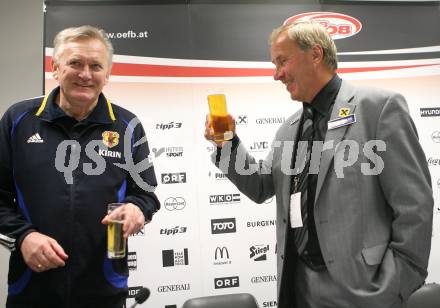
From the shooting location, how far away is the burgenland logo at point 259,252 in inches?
147

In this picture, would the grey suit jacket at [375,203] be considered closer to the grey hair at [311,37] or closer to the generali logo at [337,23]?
the grey hair at [311,37]

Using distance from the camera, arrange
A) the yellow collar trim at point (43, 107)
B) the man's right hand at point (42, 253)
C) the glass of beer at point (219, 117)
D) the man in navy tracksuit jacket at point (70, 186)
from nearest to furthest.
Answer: the man's right hand at point (42, 253), the man in navy tracksuit jacket at point (70, 186), the yellow collar trim at point (43, 107), the glass of beer at point (219, 117)

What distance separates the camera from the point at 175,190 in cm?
367

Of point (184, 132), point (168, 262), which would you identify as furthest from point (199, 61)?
point (168, 262)

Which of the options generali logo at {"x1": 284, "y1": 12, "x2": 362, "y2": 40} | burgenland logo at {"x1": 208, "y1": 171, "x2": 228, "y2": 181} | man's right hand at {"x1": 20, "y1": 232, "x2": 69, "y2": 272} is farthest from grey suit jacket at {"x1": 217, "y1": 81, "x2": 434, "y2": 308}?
generali logo at {"x1": 284, "y1": 12, "x2": 362, "y2": 40}

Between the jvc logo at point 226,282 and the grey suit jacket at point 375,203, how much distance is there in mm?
2100

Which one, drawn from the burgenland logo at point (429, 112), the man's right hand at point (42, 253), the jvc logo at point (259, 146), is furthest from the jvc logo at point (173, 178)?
the burgenland logo at point (429, 112)

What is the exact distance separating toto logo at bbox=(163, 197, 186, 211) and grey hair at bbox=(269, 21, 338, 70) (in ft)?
6.72

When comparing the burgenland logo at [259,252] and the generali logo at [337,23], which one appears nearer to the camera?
the burgenland logo at [259,252]

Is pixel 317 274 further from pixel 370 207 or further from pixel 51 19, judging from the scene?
pixel 51 19

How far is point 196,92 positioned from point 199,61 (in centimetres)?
29

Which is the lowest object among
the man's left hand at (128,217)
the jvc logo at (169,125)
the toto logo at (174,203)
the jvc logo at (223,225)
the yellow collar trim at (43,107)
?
the jvc logo at (223,225)

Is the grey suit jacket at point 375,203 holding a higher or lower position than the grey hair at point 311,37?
lower

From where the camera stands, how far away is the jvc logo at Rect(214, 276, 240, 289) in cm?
363
